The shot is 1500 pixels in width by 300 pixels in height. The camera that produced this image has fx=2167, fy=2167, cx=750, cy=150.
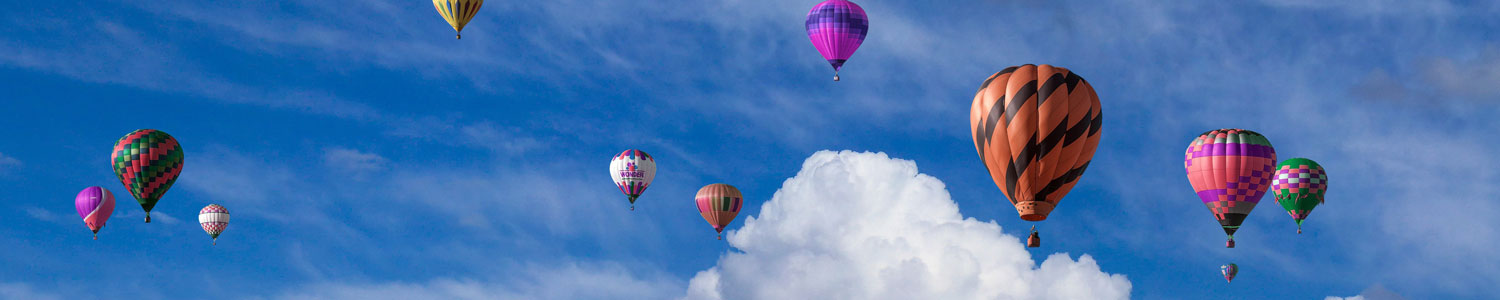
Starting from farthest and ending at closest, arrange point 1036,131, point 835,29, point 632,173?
1. point 632,173
2. point 835,29
3. point 1036,131

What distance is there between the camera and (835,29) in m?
88.8

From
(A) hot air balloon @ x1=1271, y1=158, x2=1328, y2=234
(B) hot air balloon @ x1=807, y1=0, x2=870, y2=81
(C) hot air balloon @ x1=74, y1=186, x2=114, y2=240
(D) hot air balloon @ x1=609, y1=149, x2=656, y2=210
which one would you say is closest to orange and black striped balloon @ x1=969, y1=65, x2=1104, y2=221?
(B) hot air balloon @ x1=807, y1=0, x2=870, y2=81

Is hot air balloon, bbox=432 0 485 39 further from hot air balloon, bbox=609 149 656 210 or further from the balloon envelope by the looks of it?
the balloon envelope

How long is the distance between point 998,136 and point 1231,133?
61.4ft

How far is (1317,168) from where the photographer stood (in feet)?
306

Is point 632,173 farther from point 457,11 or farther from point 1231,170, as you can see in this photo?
point 1231,170

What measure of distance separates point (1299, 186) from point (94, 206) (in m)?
58.5

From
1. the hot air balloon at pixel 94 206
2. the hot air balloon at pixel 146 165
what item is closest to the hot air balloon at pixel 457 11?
the hot air balloon at pixel 146 165

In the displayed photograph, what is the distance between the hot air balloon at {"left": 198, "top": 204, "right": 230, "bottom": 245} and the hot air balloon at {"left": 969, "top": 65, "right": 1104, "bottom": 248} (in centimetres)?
5848

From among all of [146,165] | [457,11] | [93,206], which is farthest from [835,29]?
[93,206]

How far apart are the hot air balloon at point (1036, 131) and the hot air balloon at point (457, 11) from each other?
28867 mm

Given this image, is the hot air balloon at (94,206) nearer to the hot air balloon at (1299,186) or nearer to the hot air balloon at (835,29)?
the hot air balloon at (835,29)

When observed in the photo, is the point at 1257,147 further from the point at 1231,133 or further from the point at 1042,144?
the point at 1042,144

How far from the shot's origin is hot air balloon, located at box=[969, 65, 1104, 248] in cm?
6681
